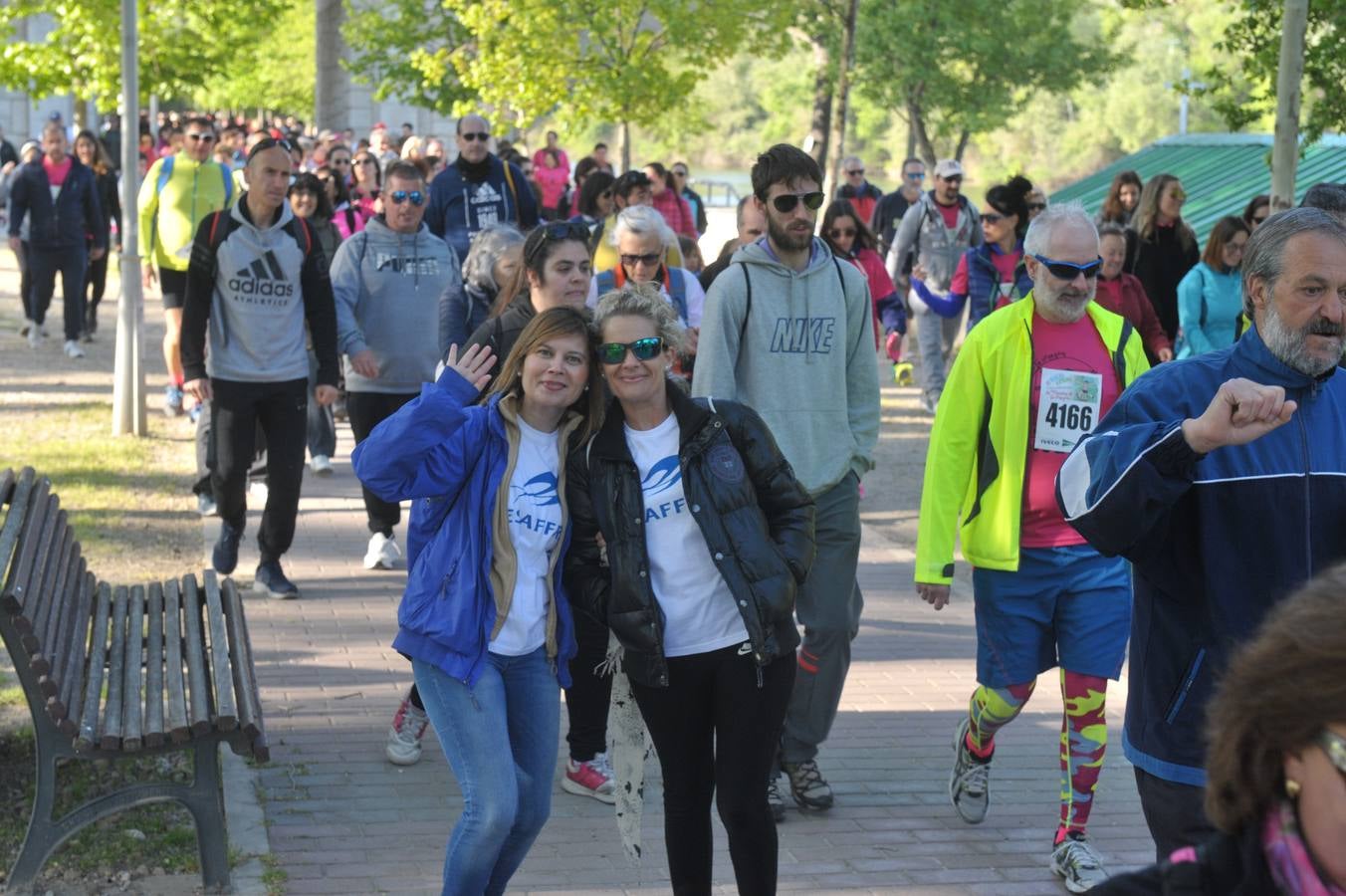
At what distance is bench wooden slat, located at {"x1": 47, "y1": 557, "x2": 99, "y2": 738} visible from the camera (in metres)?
5.19

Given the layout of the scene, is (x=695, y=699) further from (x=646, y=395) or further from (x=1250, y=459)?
(x=1250, y=459)

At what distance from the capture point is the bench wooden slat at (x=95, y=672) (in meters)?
5.25

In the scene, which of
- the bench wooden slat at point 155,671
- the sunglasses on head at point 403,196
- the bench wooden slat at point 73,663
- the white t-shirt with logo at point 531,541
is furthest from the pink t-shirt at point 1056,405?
the sunglasses on head at point 403,196

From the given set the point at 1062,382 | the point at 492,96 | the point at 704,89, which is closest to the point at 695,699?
the point at 1062,382

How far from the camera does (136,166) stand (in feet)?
47.5

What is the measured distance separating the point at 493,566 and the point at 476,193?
708 cm

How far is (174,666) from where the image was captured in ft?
19.1

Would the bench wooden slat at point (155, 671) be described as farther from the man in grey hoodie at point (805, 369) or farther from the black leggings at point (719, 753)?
the man in grey hoodie at point (805, 369)

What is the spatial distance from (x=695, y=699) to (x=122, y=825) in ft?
7.31

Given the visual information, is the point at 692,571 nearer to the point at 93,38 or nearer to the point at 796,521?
the point at 796,521

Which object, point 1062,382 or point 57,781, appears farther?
point 57,781

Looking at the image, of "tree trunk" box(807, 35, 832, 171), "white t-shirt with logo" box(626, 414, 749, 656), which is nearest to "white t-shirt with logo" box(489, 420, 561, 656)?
"white t-shirt with logo" box(626, 414, 749, 656)

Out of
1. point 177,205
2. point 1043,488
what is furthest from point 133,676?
point 177,205

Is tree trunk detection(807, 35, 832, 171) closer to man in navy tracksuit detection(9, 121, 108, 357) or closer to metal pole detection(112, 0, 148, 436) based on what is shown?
man in navy tracksuit detection(9, 121, 108, 357)
